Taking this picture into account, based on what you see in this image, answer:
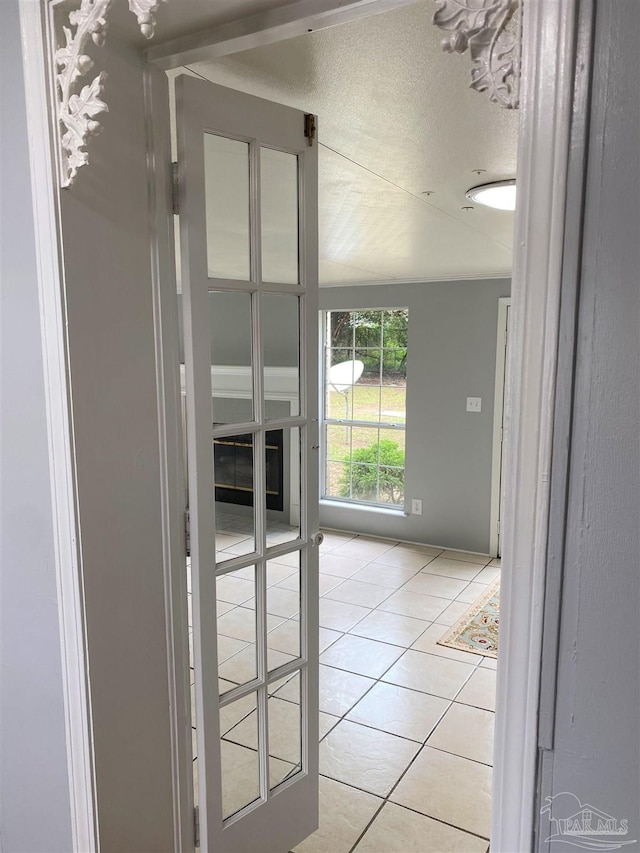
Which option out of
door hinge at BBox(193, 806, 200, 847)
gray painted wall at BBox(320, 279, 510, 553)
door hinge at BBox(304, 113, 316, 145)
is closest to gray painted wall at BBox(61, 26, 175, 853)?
door hinge at BBox(193, 806, 200, 847)

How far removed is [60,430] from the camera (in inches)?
51.4

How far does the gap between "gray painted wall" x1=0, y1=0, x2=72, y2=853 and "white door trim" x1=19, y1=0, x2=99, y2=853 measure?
0.14ft

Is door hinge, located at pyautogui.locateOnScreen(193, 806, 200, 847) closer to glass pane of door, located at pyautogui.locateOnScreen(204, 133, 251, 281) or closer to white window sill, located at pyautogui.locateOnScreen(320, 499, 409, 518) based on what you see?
glass pane of door, located at pyautogui.locateOnScreen(204, 133, 251, 281)

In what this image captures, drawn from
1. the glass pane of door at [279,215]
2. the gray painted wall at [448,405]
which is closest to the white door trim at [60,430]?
the glass pane of door at [279,215]

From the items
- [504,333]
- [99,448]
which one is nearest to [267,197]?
[99,448]

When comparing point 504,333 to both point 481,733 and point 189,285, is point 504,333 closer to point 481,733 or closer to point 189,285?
point 481,733

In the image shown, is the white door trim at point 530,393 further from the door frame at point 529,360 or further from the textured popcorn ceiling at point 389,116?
the textured popcorn ceiling at point 389,116

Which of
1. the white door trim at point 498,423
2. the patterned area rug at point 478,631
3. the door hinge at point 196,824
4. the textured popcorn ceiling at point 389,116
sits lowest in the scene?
the patterned area rug at point 478,631

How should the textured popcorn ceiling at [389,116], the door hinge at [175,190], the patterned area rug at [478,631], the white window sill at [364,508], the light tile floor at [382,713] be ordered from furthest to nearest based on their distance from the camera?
the white window sill at [364,508] < the patterned area rug at [478,631] < the light tile floor at [382,713] < the door hinge at [175,190] < the textured popcorn ceiling at [389,116]

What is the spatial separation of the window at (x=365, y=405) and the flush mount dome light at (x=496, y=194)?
118 inches

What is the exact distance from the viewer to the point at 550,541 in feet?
2.72

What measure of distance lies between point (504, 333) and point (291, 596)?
3.54 m

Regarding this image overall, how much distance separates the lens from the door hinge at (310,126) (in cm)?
163
